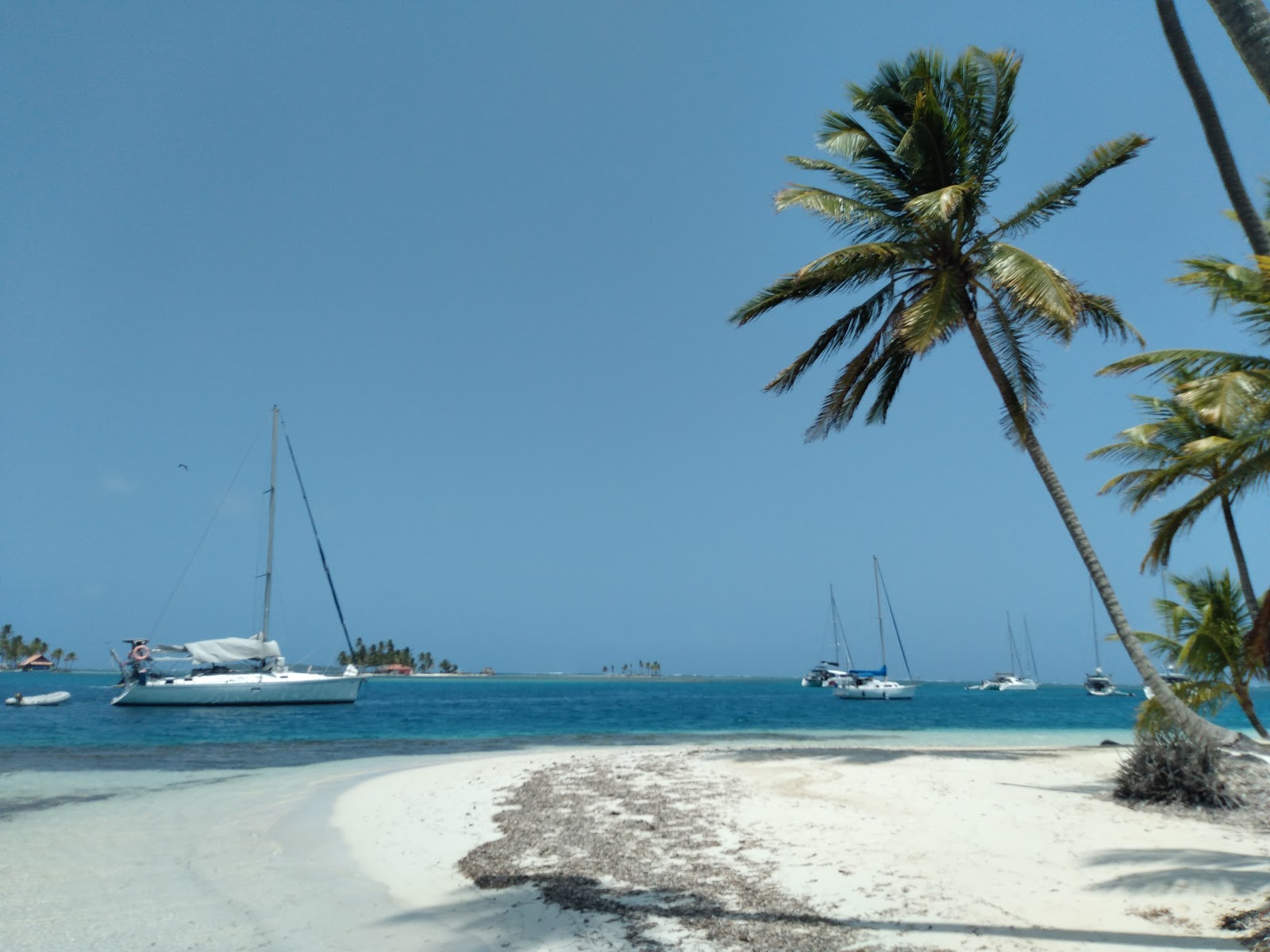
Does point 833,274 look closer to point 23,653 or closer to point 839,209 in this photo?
point 839,209

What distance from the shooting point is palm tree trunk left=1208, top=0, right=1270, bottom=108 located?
429 cm

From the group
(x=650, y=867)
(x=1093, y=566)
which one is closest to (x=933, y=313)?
(x=1093, y=566)

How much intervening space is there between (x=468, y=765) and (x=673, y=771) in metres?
5.23

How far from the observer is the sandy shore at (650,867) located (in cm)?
558

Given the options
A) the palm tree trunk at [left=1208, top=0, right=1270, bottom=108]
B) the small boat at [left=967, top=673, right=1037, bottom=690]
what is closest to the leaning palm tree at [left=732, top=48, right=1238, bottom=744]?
the palm tree trunk at [left=1208, top=0, right=1270, bottom=108]

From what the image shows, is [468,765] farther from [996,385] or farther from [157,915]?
[996,385]

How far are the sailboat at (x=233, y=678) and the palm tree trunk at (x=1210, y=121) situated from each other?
4192 centimetres

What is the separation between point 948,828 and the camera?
850 cm

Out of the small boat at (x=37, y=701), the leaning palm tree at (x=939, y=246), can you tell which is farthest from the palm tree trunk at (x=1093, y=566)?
the small boat at (x=37, y=701)

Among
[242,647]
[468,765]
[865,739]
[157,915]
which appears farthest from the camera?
[242,647]

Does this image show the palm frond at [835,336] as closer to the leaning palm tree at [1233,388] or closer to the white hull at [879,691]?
the leaning palm tree at [1233,388]

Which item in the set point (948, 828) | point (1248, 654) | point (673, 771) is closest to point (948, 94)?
point (1248, 654)

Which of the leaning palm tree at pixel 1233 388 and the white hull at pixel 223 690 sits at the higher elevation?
the leaning palm tree at pixel 1233 388

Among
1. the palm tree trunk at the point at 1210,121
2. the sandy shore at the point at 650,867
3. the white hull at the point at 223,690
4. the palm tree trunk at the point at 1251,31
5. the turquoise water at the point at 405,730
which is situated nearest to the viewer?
the palm tree trunk at the point at 1251,31
